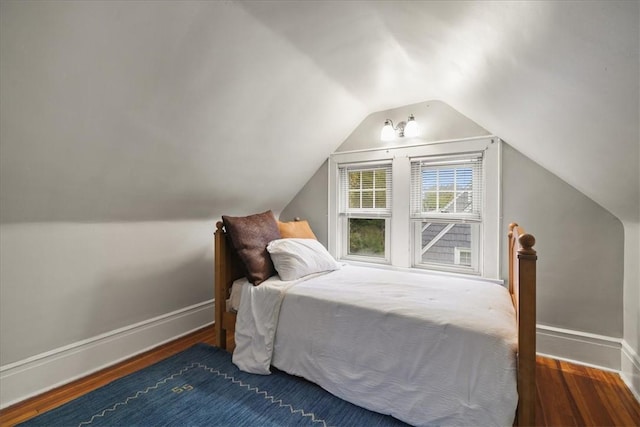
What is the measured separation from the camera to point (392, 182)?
3021 millimetres

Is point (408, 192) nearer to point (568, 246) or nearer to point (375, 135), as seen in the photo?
point (375, 135)

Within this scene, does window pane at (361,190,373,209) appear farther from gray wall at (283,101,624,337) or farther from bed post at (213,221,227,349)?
bed post at (213,221,227,349)

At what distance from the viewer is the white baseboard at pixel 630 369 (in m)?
1.78

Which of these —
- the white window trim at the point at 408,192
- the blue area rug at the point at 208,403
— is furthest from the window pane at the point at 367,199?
the blue area rug at the point at 208,403

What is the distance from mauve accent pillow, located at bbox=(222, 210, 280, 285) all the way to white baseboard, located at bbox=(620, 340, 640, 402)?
2448mm

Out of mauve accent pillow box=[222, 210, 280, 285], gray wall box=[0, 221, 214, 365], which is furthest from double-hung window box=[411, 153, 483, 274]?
gray wall box=[0, 221, 214, 365]

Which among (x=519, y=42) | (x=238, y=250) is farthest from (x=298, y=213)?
(x=519, y=42)

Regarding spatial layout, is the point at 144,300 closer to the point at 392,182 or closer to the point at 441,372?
the point at 441,372

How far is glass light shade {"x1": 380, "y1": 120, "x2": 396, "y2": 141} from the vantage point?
115 inches

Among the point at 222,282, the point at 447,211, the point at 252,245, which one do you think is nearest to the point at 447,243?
the point at 447,211

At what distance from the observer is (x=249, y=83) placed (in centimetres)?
195

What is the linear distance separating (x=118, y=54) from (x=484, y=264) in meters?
2.96

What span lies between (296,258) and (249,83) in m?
1.31

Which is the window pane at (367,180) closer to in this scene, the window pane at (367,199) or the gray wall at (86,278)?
the window pane at (367,199)
